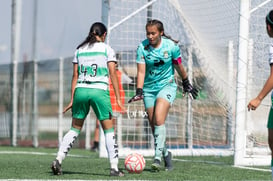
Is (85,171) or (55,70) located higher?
(55,70)

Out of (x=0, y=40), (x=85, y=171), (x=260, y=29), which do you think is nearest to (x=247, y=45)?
(x=260, y=29)

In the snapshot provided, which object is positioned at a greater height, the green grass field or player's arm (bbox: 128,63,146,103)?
player's arm (bbox: 128,63,146,103)

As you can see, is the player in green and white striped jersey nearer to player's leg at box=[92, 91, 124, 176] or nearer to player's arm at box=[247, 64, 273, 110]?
player's leg at box=[92, 91, 124, 176]

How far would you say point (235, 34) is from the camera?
12984 millimetres

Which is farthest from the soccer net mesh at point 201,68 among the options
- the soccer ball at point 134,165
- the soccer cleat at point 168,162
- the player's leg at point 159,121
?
the soccer ball at point 134,165

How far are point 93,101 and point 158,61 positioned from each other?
1320 mm

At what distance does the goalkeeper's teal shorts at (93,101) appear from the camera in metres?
10.2

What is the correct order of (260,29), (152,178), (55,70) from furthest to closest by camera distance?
(55,70)
(260,29)
(152,178)

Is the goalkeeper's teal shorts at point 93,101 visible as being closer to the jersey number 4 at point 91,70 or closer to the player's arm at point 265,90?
the jersey number 4 at point 91,70

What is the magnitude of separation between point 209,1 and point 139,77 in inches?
104

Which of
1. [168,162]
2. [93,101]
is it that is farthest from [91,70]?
[168,162]

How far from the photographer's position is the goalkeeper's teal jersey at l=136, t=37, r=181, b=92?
11133mm

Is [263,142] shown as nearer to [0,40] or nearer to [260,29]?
[260,29]

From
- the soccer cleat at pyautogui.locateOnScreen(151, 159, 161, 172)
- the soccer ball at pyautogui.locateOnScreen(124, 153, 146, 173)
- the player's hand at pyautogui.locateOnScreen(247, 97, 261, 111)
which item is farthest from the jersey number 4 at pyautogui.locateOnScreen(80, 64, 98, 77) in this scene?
the player's hand at pyautogui.locateOnScreen(247, 97, 261, 111)
